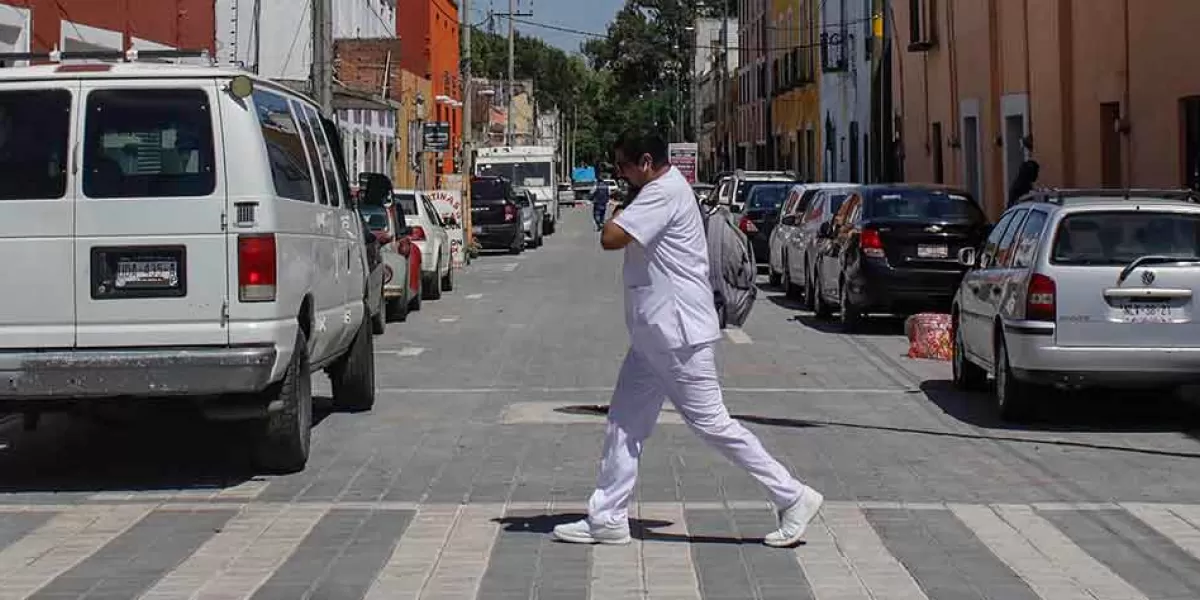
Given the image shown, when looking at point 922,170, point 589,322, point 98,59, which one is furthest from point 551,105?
point 98,59

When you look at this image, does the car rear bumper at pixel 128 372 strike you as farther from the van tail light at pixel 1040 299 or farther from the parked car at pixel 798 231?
the parked car at pixel 798 231

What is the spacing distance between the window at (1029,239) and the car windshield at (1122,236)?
242mm

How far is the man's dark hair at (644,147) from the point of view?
8.57 metres

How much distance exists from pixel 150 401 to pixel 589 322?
1271cm

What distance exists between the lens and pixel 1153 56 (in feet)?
72.4

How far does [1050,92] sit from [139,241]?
19.5 meters

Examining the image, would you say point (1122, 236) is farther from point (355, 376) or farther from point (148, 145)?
point (148, 145)

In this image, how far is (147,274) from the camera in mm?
9930

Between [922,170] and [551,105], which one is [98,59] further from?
[551,105]

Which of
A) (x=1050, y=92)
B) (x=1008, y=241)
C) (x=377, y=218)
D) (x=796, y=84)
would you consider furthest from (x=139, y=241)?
(x=796, y=84)

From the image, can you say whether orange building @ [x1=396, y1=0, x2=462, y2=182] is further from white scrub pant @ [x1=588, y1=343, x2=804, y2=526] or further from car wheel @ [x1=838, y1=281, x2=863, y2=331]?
white scrub pant @ [x1=588, y1=343, x2=804, y2=526]

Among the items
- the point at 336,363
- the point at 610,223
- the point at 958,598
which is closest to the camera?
the point at 958,598

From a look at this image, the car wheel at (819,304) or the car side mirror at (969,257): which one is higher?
the car side mirror at (969,257)

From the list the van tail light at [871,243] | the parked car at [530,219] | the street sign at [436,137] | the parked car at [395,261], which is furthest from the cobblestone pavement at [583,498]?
the street sign at [436,137]
